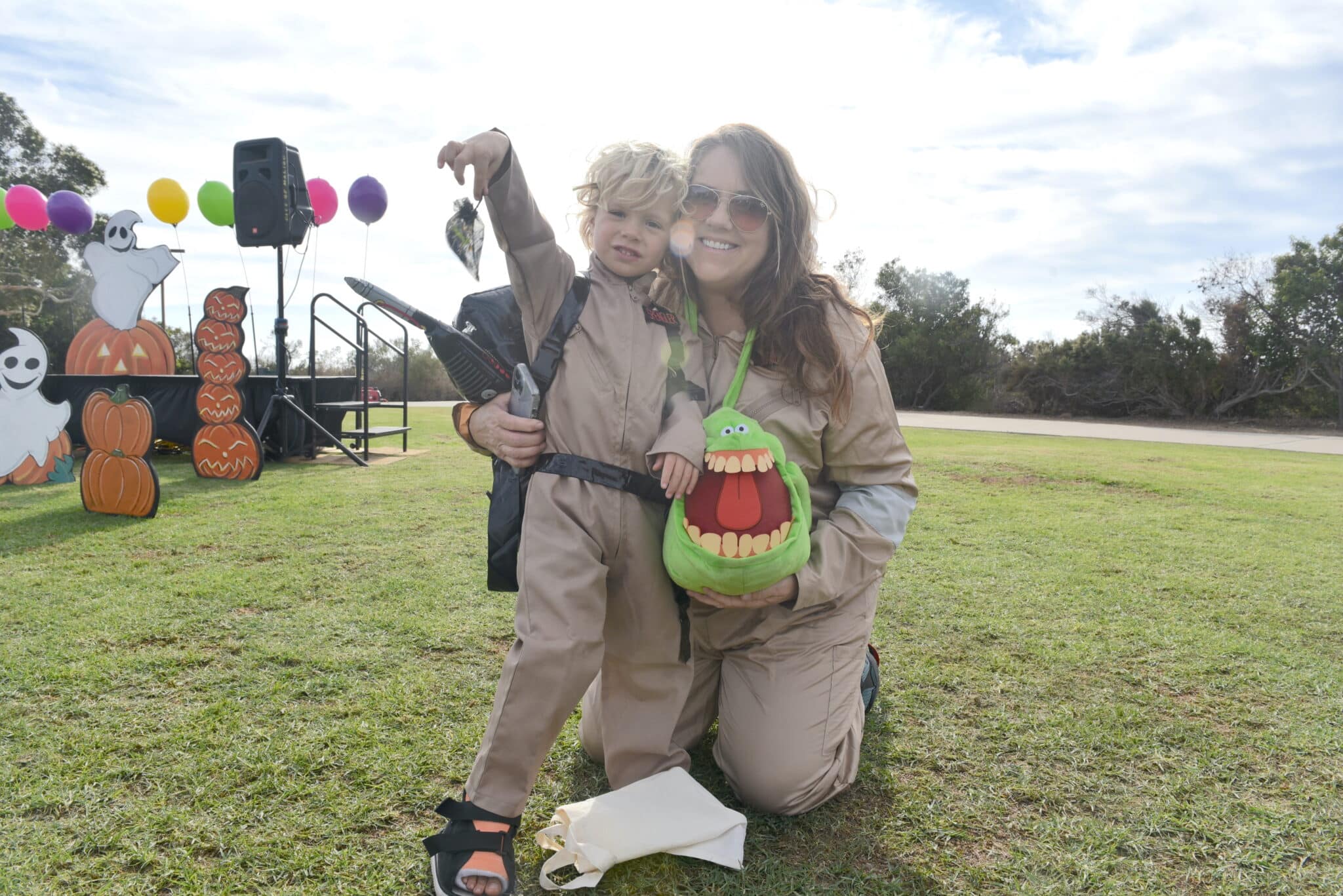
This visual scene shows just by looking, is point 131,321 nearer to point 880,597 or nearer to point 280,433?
point 280,433

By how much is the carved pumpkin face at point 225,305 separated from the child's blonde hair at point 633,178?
616 cm

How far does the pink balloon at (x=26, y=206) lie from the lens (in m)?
8.66

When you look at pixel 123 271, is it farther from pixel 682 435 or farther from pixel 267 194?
pixel 682 435

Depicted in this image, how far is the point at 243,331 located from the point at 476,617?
16.2 feet

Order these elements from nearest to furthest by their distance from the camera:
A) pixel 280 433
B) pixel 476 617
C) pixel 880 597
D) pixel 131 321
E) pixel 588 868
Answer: pixel 588 868 → pixel 476 617 → pixel 880 597 → pixel 131 321 → pixel 280 433

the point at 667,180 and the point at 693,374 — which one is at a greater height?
the point at 667,180

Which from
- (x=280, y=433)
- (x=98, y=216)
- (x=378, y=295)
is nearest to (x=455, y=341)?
(x=378, y=295)

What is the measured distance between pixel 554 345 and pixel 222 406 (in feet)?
19.6

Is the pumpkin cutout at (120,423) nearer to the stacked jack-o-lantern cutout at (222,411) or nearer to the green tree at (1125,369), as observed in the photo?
the stacked jack-o-lantern cutout at (222,411)

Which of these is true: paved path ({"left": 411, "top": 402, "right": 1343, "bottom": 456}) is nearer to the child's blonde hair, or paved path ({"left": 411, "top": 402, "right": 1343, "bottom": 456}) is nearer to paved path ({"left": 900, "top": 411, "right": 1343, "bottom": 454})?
paved path ({"left": 900, "top": 411, "right": 1343, "bottom": 454})

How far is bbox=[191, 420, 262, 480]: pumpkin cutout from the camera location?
6.60m

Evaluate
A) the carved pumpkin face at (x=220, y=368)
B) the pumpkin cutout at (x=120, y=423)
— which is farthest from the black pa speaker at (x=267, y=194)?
the pumpkin cutout at (x=120, y=423)

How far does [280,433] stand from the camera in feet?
26.0

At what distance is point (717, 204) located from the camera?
1914mm
